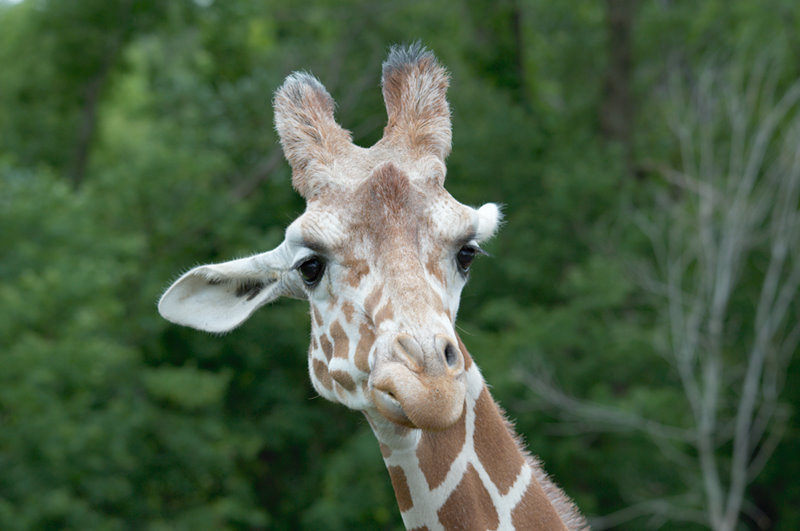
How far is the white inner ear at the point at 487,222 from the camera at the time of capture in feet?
12.1

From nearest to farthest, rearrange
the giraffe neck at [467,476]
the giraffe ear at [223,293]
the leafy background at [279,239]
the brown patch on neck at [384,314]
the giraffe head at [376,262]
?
the giraffe head at [376,262] < the brown patch on neck at [384,314] < the giraffe neck at [467,476] < the giraffe ear at [223,293] < the leafy background at [279,239]

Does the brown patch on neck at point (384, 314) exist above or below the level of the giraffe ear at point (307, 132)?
below

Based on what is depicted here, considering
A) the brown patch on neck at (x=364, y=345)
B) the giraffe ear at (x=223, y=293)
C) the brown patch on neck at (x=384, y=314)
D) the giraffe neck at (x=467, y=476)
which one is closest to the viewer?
the brown patch on neck at (x=384, y=314)

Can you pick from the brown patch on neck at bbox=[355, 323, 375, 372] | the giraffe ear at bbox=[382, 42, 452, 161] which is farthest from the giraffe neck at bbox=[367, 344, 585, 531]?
the giraffe ear at bbox=[382, 42, 452, 161]

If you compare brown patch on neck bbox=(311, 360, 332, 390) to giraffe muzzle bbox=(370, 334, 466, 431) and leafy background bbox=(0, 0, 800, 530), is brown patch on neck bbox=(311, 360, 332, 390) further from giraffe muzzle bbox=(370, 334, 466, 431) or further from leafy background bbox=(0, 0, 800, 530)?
leafy background bbox=(0, 0, 800, 530)

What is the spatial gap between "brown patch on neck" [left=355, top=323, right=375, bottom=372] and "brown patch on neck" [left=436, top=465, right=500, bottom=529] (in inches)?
22.5

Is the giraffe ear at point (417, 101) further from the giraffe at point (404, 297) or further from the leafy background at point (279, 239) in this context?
the leafy background at point (279, 239)

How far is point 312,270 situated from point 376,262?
12.4 inches

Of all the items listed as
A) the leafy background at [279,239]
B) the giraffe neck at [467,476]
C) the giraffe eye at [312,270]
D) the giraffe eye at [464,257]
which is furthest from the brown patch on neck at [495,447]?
the leafy background at [279,239]

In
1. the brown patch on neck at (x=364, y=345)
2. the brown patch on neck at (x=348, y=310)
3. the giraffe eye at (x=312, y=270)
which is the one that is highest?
the giraffe eye at (x=312, y=270)

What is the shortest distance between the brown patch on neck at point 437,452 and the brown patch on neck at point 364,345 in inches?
14.7

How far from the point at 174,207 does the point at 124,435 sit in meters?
5.01

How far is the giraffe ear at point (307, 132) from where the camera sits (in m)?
3.69

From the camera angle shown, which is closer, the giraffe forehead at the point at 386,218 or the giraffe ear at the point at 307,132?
the giraffe forehead at the point at 386,218
